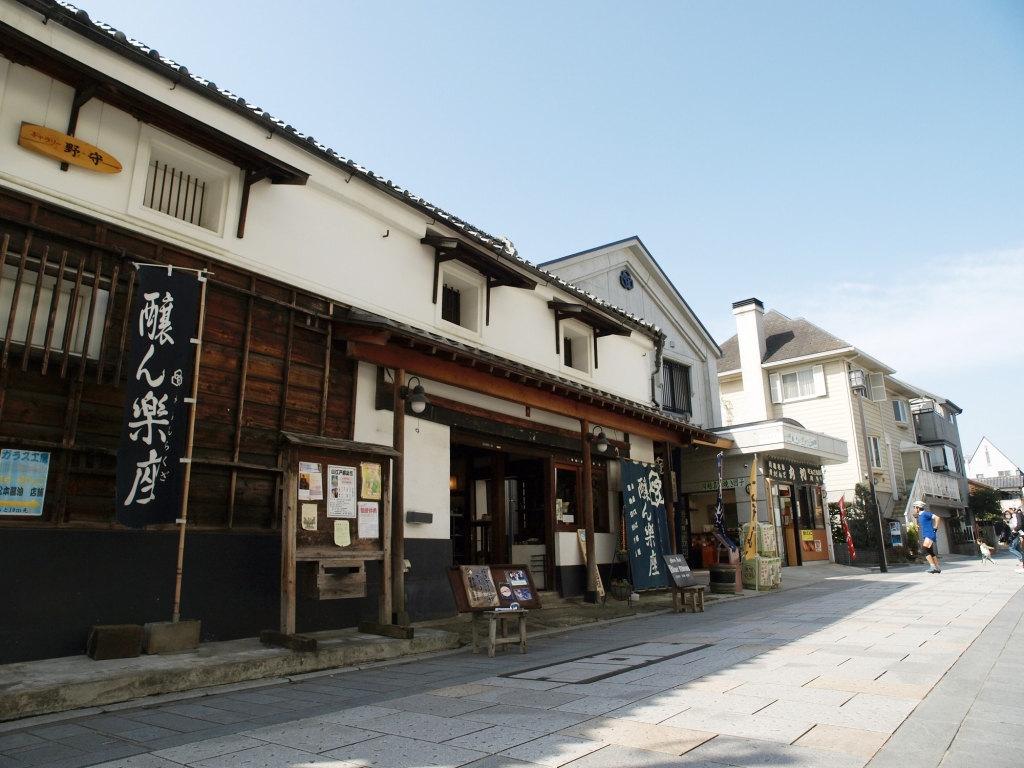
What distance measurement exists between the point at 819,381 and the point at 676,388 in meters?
11.4

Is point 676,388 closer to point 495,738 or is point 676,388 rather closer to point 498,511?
point 498,511

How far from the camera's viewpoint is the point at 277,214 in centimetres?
911

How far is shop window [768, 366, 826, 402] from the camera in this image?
94.5ft

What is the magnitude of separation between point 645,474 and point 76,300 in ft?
36.5

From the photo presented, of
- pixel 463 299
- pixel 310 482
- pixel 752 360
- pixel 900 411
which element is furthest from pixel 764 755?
pixel 900 411

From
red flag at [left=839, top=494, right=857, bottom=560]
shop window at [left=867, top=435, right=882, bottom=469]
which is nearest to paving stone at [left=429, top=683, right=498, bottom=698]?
red flag at [left=839, top=494, right=857, bottom=560]

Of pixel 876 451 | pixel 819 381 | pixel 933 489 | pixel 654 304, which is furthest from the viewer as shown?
pixel 933 489

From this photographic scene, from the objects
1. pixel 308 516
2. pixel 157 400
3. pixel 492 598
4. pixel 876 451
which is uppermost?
pixel 876 451

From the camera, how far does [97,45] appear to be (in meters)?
7.36

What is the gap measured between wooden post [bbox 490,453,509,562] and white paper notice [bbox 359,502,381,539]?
16.6 feet

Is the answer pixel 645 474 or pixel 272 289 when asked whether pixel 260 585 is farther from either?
pixel 645 474

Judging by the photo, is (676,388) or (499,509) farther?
(676,388)

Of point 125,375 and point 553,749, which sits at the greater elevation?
point 125,375

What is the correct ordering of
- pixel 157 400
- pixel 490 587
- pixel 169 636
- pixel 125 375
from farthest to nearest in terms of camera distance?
pixel 490 587 < pixel 125 375 < pixel 157 400 < pixel 169 636
